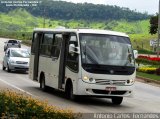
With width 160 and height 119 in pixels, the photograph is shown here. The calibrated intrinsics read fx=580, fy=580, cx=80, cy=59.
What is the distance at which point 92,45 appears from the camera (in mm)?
19641

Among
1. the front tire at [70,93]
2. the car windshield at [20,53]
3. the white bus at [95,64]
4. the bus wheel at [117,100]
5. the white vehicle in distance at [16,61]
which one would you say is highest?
the white bus at [95,64]

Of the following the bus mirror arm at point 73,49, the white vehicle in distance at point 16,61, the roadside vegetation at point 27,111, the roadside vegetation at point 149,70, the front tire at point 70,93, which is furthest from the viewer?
the roadside vegetation at point 149,70

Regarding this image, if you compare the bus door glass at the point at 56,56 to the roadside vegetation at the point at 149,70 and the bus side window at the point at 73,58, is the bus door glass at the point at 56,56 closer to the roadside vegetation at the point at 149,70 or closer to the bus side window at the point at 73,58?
the bus side window at the point at 73,58

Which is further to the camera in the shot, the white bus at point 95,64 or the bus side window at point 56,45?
the bus side window at point 56,45

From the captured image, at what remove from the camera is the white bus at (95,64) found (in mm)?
19094

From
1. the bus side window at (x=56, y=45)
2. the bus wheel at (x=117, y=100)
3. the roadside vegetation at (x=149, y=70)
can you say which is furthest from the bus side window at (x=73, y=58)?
the roadside vegetation at (x=149, y=70)

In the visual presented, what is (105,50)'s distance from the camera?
19594 millimetres

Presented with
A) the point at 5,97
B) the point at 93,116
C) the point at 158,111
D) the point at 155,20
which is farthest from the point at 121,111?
the point at 155,20

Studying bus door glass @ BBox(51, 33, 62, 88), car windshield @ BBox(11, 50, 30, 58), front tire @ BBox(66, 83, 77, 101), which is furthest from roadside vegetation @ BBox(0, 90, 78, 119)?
car windshield @ BBox(11, 50, 30, 58)

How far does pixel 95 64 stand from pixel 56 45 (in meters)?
3.16

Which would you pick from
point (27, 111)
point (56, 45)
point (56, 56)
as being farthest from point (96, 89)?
point (27, 111)

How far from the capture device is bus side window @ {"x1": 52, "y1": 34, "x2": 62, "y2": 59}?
2159 cm

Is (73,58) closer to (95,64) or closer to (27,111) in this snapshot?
(95,64)

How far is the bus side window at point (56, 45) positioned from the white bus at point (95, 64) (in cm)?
6
